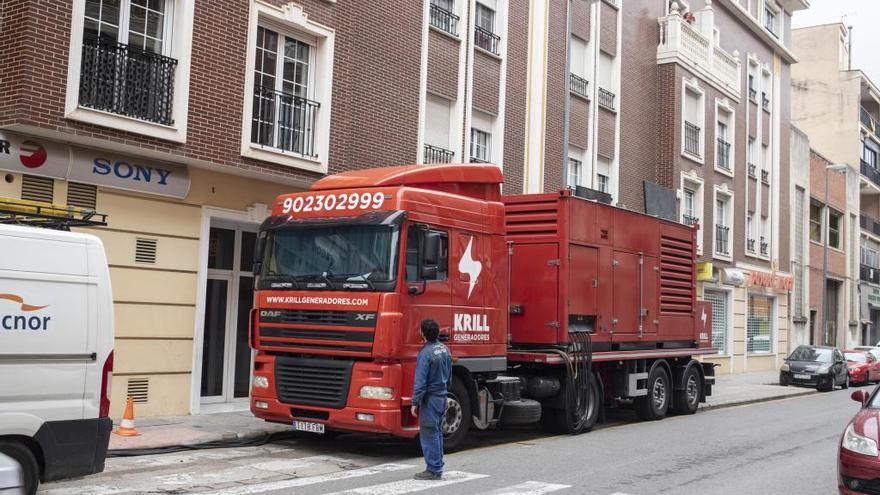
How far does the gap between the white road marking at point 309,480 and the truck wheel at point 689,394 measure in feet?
26.7

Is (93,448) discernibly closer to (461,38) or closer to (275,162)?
(275,162)

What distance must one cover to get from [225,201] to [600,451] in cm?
694

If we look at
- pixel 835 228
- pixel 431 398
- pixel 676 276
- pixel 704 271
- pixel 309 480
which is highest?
pixel 835 228

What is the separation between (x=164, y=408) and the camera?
496 inches

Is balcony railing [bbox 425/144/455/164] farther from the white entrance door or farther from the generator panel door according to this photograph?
the generator panel door

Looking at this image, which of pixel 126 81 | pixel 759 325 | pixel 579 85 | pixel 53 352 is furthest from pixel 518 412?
pixel 759 325

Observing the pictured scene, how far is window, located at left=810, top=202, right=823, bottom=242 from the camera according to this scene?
3962cm

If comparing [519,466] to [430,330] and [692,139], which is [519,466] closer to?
[430,330]

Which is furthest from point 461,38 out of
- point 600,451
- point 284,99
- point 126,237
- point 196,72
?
point 600,451

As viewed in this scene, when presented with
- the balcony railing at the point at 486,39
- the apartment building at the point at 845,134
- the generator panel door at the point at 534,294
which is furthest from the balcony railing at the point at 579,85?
the apartment building at the point at 845,134

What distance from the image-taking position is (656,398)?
15.6 meters

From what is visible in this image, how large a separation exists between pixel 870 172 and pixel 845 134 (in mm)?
4102

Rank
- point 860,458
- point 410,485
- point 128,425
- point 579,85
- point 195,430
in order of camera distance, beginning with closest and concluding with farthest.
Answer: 1. point 860,458
2. point 410,485
3. point 128,425
4. point 195,430
5. point 579,85

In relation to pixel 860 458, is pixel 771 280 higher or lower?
higher
